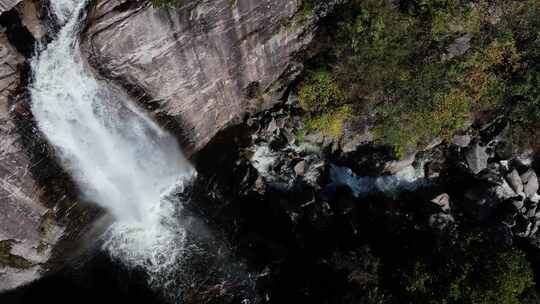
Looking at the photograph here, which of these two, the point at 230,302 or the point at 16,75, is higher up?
the point at 16,75

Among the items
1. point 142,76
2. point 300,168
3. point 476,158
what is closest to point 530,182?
point 476,158

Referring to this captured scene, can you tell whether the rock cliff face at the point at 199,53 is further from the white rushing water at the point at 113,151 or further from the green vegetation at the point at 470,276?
the green vegetation at the point at 470,276

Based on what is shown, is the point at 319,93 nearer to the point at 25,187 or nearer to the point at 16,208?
the point at 25,187

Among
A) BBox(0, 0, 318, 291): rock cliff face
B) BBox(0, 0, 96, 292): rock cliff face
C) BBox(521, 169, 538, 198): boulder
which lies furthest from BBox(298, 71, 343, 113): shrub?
BBox(0, 0, 96, 292): rock cliff face

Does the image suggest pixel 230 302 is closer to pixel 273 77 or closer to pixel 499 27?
pixel 273 77

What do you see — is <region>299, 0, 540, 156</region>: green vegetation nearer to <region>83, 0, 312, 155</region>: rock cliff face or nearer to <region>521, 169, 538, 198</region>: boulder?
<region>521, 169, 538, 198</region>: boulder

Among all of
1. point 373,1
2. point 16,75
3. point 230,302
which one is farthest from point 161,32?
point 230,302

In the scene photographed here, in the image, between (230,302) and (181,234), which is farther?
(181,234)
